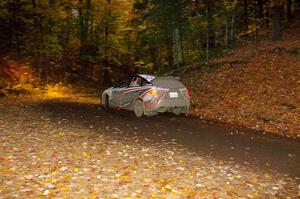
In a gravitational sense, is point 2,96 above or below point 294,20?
below

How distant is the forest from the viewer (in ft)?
84.1

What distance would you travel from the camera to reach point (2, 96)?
819 inches

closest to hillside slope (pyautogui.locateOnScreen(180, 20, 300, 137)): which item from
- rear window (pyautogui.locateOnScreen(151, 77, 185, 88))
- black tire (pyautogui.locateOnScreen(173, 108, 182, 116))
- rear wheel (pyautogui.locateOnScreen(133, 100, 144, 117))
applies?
black tire (pyautogui.locateOnScreen(173, 108, 182, 116))

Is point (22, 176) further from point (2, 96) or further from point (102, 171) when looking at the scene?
point (2, 96)

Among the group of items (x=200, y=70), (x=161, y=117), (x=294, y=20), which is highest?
(x=294, y=20)

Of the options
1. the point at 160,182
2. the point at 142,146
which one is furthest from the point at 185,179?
the point at 142,146

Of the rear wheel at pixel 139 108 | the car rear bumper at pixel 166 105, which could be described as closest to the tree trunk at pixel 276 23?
the car rear bumper at pixel 166 105

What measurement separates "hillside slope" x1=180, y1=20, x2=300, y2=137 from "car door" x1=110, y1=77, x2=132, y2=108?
3.56 m

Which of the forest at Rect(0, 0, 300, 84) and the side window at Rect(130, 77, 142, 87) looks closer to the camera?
the side window at Rect(130, 77, 142, 87)

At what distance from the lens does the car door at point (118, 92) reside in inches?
619

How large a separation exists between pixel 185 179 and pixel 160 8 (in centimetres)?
1970

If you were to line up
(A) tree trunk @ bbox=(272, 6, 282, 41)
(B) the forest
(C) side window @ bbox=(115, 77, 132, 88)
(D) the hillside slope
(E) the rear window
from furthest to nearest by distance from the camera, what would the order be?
1. (B) the forest
2. (A) tree trunk @ bbox=(272, 6, 282, 41)
3. (C) side window @ bbox=(115, 77, 132, 88)
4. (E) the rear window
5. (D) the hillside slope

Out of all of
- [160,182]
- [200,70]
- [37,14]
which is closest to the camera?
[160,182]

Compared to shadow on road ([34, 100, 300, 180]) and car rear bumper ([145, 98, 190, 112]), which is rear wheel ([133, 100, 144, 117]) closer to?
shadow on road ([34, 100, 300, 180])
